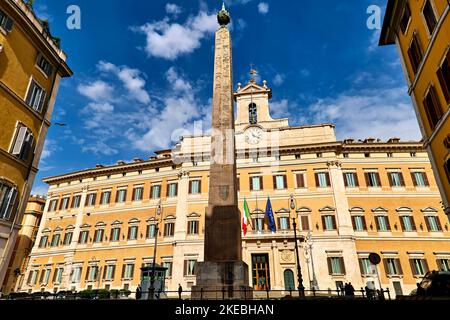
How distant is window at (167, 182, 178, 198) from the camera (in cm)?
3073

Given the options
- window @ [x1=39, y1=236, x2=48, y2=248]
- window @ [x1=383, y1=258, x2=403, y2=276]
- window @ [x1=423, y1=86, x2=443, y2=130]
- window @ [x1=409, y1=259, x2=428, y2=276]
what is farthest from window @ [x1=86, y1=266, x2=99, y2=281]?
window @ [x1=423, y1=86, x2=443, y2=130]

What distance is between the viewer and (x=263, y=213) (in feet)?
89.8

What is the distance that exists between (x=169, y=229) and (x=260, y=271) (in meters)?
9.98

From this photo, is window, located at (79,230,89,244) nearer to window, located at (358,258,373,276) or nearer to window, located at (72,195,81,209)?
window, located at (72,195,81,209)

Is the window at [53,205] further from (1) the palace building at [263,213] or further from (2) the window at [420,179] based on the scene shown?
(2) the window at [420,179]

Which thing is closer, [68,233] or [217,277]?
[217,277]

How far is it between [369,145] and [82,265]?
103ft

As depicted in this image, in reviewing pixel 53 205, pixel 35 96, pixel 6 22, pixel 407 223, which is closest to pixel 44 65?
pixel 35 96

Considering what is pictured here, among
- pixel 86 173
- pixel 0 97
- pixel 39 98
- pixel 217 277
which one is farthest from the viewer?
pixel 86 173

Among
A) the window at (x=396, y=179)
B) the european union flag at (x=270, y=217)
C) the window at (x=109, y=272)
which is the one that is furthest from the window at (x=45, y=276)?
the window at (x=396, y=179)

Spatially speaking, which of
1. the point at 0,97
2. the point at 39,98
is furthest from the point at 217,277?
the point at 39,98

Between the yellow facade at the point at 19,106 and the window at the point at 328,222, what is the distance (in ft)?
74.1

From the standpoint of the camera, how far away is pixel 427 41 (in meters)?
11.6

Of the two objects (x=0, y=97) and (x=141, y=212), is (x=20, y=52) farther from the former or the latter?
(x=141, y=212)
